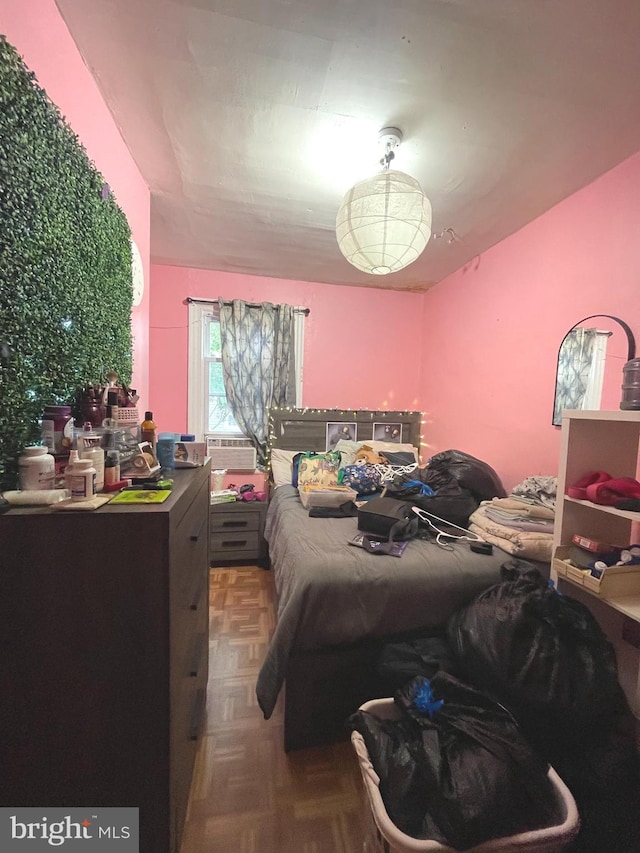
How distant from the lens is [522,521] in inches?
66.1

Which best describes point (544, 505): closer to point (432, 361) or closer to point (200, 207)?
point (432, 361)

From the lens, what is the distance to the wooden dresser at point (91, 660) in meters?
0.69

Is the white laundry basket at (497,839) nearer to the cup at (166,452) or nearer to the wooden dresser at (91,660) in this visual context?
the wooden dresser at (91,660)

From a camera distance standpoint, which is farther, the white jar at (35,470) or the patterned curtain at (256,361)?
the patterned curtain at (256,361)

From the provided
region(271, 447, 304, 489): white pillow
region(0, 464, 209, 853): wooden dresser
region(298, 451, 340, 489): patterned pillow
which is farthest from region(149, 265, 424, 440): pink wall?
region(0, 464, 209, 853): wooden dresser

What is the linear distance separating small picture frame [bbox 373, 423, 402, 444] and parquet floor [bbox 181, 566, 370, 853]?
2.17 m

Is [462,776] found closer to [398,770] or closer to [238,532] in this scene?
[398,770]

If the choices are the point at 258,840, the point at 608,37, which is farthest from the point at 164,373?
the point at 608,37

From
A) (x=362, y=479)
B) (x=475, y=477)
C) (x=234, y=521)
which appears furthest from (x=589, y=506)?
(x=234, y=521)

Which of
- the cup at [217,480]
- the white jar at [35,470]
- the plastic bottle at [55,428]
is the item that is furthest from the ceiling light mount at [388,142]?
the cup at [217,480]

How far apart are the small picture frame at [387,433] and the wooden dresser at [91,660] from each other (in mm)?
2706

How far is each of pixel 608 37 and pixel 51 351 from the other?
75.1 inches

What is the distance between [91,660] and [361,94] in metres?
1.92

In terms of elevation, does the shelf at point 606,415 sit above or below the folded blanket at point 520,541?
above
